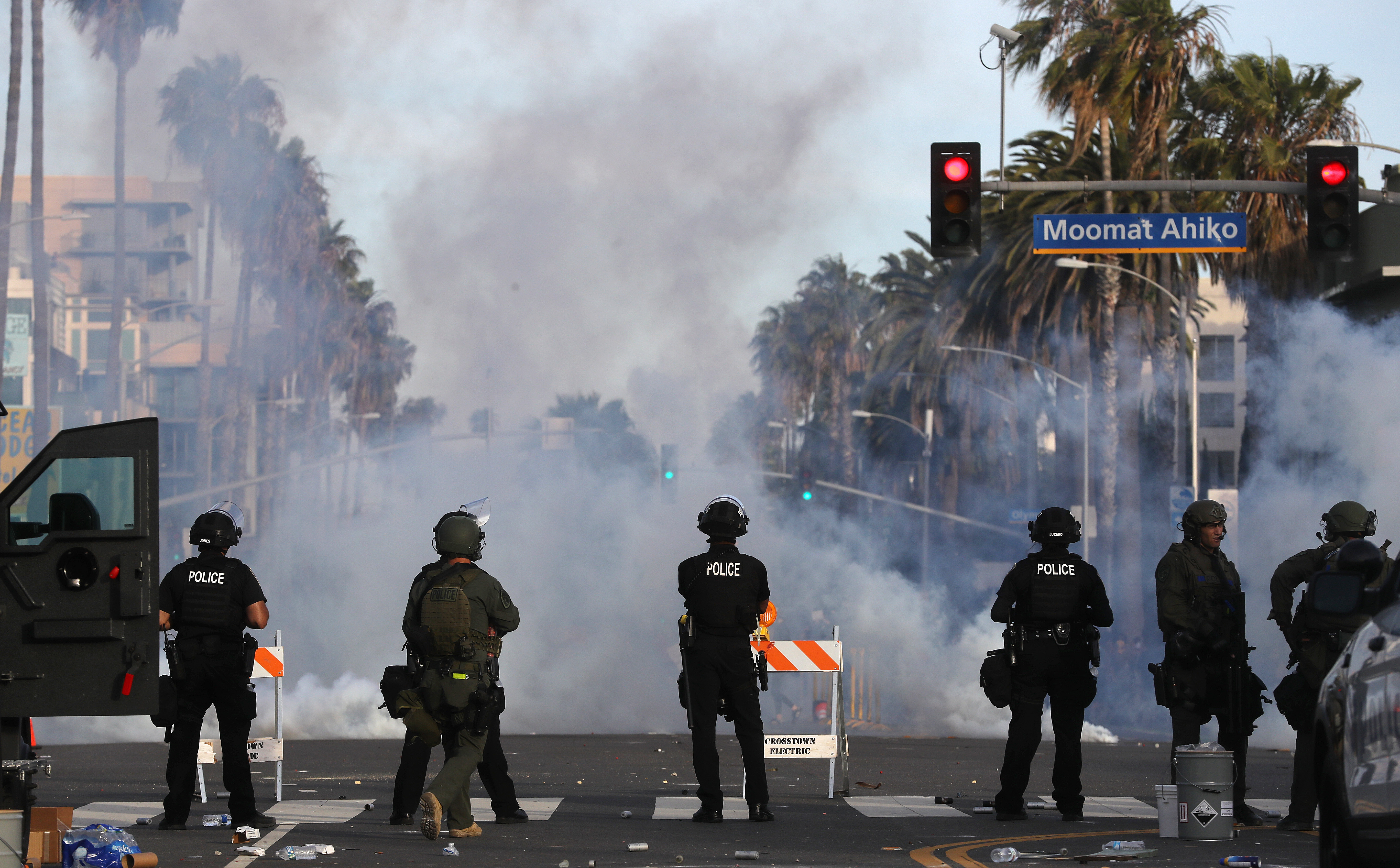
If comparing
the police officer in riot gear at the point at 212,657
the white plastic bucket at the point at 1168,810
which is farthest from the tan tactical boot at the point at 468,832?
the white plastic bucket at the point at 1168,810

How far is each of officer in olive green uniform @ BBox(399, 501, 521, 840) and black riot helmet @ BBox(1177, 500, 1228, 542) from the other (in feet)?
13.2

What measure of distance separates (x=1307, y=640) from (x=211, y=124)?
32.8 metres

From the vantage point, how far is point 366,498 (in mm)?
34594

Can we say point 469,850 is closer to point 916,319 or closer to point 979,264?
point 979,264

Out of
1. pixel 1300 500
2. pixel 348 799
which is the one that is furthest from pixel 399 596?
pixel 348 799

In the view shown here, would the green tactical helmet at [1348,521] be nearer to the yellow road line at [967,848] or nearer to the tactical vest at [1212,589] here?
the tactical vest at [1212,589]

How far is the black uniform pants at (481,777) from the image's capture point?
9969mm

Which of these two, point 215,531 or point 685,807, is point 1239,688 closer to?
point 685,807

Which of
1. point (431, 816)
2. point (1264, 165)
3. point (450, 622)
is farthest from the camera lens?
point (1264, 165)

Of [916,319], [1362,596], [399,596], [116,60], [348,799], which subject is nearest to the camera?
[1362,596]

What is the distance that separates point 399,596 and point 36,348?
16.8m

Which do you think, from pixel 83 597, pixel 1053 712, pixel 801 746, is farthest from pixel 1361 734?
pixel 801 746

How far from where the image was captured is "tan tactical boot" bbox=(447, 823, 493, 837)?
947cm

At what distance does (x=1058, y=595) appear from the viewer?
10523mm
